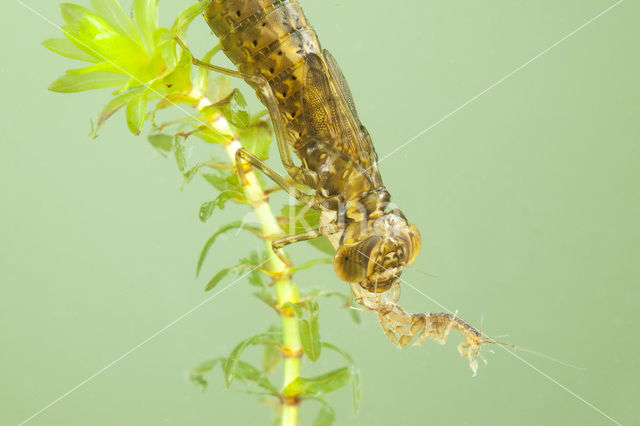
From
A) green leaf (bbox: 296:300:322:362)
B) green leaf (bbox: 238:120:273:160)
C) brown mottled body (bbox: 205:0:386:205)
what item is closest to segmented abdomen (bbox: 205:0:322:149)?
brown mottled body (bbox: 205:0:386:205)

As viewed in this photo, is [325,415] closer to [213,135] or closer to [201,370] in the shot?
[201,370]

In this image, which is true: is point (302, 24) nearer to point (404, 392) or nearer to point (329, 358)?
point (329, 358)

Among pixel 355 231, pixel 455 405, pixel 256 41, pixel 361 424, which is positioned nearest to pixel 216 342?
pixel 361 424

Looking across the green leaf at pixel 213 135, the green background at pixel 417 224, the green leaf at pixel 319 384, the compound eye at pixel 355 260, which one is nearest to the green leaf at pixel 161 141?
the green leaf at pixel 213 135

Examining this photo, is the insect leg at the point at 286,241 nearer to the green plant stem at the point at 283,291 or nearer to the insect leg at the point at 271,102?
the green plant stem at the point at 283,291

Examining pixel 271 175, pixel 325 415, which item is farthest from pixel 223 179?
pixel 325 415

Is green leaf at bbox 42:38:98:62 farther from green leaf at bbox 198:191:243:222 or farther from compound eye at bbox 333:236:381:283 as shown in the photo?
compound eye at bbox 333:236:381:283
